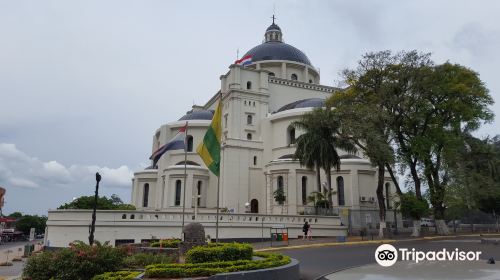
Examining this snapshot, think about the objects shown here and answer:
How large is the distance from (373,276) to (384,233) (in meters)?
20.4

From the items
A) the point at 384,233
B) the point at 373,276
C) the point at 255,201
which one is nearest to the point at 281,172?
the point at 255,201

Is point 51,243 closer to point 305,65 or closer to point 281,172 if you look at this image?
point 281,172

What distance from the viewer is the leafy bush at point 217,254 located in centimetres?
1060

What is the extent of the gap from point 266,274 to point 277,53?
48561 millimetres

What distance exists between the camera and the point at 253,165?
141 feet

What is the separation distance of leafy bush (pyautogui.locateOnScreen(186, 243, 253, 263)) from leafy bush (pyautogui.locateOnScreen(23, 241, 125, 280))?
2.49 metres

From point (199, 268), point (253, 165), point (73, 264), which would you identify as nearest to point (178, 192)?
point (253, 165)

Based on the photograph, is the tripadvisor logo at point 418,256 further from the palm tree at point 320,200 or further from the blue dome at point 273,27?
the blue dome at point 273,27

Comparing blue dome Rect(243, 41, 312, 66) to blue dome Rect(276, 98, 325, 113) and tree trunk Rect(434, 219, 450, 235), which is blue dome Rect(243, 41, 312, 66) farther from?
tree trunk Rect(434, 219, 450, 235)

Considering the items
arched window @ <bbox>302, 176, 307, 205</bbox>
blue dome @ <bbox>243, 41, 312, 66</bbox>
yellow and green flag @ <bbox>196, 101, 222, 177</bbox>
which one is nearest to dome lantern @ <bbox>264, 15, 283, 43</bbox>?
blue dome @ <bbox>243, 41, 312, 66</bbox>

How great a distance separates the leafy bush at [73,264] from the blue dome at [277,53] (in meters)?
46.5

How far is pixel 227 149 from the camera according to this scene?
138ft

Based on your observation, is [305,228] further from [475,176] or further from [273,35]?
[273,35]

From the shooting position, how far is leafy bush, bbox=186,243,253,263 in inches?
417
